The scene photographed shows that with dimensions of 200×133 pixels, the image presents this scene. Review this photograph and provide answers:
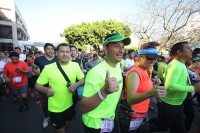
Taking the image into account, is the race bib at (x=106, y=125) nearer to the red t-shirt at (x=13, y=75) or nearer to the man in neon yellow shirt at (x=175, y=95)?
the man in neon yellow shirt at (x=175, y=95)

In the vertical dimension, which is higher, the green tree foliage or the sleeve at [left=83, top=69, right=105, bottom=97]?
the green tree foliage

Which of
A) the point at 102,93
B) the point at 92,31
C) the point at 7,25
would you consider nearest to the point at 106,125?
the point at 102,93

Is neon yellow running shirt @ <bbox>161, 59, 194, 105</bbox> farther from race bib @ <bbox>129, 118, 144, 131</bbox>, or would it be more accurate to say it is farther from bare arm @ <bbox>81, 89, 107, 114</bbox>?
bare arm @ <bbox>81, 89, 107, 114</bbox>

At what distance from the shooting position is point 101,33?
29109 mm

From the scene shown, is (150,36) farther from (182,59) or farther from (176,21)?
(182,59)

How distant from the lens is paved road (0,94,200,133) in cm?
343

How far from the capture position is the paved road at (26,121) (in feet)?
11.3

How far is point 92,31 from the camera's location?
2970 centimetres

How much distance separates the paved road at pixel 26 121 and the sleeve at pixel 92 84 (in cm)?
245

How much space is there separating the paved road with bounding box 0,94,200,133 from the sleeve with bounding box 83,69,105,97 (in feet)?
8.04

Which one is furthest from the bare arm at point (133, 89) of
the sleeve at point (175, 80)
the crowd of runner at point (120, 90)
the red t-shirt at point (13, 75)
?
the red t-shirt at point (13, 75)

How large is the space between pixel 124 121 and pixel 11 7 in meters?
33.5

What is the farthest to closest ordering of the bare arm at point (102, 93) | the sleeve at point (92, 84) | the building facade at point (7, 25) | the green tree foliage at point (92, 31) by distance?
1. the green tree foliage at point (92, 31)
2. the building facade at point (7, 25)
3. the sleeve at point (92, 84)
4. the bare arm at point (102, 93)

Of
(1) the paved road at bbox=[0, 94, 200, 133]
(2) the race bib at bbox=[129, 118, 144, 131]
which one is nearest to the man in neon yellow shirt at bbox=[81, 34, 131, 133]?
(2) the race bib at bbox=[129, 118, 144, 131]
